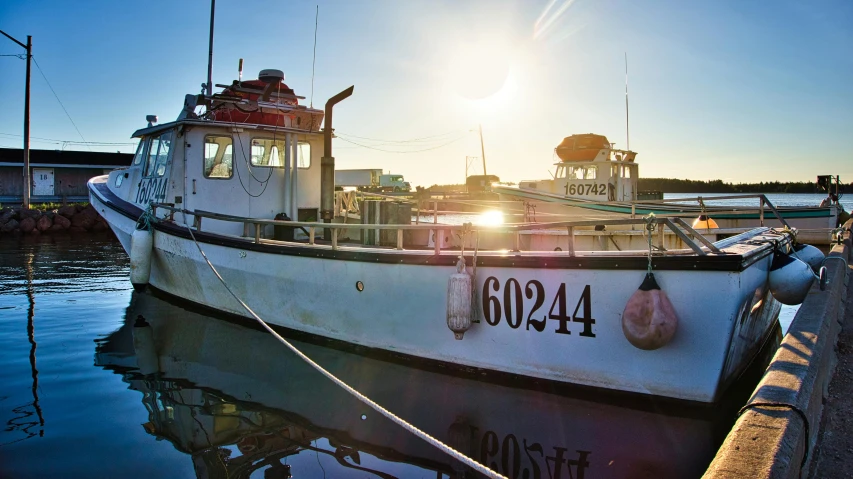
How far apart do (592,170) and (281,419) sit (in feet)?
60.7

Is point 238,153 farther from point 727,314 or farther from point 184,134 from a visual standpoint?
point 727,314

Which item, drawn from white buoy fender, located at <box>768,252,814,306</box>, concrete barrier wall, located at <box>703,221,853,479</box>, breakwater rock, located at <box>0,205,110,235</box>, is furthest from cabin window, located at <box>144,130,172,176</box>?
breakwater rock, located at <box>0,205,110,235</box>

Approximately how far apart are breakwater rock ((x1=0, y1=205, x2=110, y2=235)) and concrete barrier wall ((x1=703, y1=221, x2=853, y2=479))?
2622 centimetres

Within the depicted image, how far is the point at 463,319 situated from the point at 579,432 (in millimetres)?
1516

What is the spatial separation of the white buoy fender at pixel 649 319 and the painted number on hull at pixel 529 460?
107 cm

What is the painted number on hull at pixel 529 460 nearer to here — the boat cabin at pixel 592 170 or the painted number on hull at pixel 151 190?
the painted number on hull at pixel 151 190

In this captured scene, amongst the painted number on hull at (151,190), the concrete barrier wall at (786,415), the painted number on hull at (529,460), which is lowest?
the painted number on hull at (529,460)

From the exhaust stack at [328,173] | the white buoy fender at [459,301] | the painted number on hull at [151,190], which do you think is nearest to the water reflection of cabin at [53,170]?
the painted number on hull at [151,190]

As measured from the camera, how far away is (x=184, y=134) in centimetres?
952

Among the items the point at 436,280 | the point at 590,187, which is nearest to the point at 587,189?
the point at 590,187

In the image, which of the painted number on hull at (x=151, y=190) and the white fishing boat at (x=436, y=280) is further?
the painted number on hull at (x=151, y=190)

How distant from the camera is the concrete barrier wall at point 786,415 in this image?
2986 millimetres

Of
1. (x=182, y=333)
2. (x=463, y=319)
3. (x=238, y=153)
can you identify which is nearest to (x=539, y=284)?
(x=463, y=319)

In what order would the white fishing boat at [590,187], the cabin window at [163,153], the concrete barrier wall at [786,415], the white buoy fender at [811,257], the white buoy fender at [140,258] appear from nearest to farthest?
the concrete barrier wall at [786,415]
the white buoy fender at [811,257]
the white buoy fender at [140,258]
the cabin window at [163,153]
the white fishing boat at [590,187]
